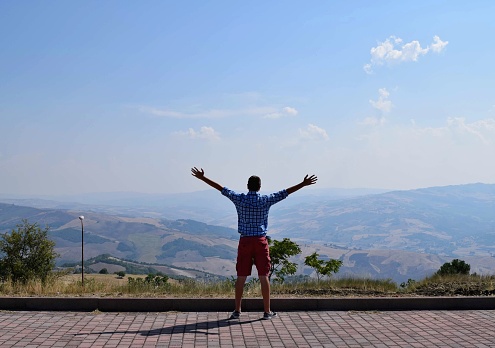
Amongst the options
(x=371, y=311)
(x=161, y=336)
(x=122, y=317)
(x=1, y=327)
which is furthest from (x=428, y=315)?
(x=1, y=327)

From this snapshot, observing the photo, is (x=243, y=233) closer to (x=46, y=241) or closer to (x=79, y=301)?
(x=79, y=301)

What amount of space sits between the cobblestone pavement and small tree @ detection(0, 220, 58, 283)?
18.5m

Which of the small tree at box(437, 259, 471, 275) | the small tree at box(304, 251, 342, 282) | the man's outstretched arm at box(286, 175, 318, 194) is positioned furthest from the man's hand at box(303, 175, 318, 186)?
the small tree at box(304, 251, 342, 282)

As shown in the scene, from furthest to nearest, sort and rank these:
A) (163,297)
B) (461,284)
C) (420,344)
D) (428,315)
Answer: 1. (461,284)
2. (163,297)
3. (428,315)
4. (420,344)

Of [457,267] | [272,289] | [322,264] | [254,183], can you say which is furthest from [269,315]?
[322,264]

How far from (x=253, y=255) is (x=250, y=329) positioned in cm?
96

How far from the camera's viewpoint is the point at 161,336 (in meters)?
6.54

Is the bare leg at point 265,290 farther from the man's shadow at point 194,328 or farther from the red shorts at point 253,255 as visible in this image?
the man's shadow at point 194,328

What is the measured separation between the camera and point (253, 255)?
738 cm

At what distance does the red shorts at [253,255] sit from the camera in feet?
23.9

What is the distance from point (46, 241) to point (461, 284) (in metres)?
21.9

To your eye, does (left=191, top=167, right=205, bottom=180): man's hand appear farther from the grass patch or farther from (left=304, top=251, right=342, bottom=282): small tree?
(left=304, top=251, right=342, bottom=282): small tree

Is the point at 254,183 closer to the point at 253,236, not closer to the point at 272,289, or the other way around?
the point at 253,236

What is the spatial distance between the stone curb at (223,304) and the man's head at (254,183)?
67.0 inches
